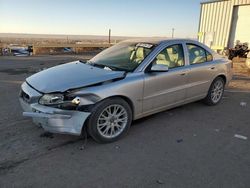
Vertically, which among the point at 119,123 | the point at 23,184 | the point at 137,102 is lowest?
the point at 23,184

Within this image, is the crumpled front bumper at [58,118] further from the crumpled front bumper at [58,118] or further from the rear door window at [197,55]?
the rear door window at [197,55]

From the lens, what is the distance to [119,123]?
3.87 metres

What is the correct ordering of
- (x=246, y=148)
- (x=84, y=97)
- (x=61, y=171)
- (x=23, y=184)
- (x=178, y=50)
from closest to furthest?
(x=23, y=184) → (x=61, y=171) → (x=84, y=97) → (x=246, y=148) → (x=178, y=50)

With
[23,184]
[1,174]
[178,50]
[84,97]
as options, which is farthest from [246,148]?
[1,174]

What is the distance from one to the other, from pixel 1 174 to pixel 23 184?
0.38 meters

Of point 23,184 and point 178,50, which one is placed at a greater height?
point 178,50

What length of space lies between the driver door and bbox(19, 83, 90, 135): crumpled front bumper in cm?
125

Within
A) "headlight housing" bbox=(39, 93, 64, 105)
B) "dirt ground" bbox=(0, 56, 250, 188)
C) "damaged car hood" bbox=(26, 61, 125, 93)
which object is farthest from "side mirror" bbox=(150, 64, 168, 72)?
"headlight housing" bbox=(39, 93, 64, 105)

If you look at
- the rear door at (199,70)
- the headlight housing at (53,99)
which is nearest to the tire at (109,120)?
the headlight housing at (53,99)

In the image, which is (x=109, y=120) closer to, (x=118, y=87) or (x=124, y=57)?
(x=118, y=87)

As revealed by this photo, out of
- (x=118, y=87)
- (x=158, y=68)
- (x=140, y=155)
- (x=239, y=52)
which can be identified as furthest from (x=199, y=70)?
(x=239, y=52)

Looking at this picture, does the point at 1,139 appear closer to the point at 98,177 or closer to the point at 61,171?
the point at 61,171

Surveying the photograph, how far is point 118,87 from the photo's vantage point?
3.62 m

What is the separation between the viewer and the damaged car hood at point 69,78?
3.45m
